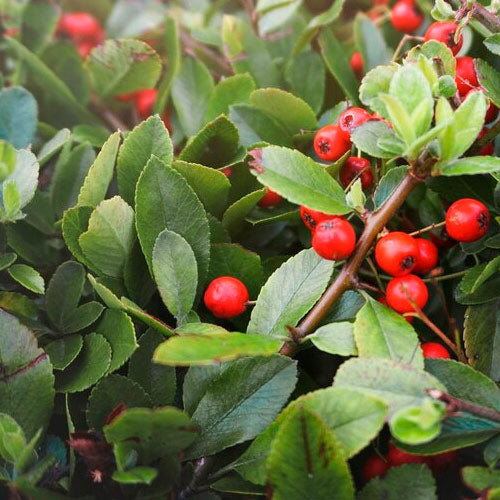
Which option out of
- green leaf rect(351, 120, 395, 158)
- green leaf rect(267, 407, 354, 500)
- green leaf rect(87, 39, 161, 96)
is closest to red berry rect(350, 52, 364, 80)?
green leaf rect(87, 39, 161, 96)

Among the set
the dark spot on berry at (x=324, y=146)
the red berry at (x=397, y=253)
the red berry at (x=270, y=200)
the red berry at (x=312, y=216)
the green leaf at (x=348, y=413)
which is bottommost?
the green leaf at (x=348, y=413)

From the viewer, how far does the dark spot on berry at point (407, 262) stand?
2.82 feet

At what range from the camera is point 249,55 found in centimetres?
129

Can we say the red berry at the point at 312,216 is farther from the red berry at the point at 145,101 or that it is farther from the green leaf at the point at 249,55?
the red berry at the point at 145,101

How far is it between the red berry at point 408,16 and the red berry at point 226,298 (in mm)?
746

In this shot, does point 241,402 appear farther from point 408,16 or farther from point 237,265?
point 408,16

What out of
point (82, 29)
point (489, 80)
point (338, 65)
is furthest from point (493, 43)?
point (82, 29)

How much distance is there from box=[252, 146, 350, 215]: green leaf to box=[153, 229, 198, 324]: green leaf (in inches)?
5.5

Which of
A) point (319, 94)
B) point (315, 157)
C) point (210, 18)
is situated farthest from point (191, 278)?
point (210, 18)

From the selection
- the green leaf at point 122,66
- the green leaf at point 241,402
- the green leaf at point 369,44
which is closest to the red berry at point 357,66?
the green leaf at point 369,44

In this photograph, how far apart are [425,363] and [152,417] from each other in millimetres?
334

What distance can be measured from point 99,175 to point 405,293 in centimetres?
43

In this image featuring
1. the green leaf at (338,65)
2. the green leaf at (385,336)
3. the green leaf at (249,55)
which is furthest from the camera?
the green leaf at (249,55)

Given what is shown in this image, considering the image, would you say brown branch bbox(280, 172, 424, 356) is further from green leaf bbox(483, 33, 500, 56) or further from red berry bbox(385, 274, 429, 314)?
green leaf bbox(483, 33, 500, 56)
